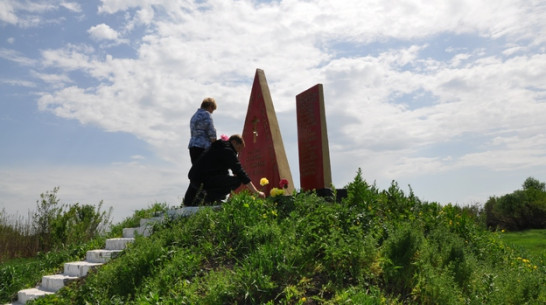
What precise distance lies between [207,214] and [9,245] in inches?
385

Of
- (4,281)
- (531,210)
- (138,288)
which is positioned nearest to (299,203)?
(138,288)

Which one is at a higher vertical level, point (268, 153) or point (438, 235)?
point (268, 153)

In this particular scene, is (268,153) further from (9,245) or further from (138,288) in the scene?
(9,245)

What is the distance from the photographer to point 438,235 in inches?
242

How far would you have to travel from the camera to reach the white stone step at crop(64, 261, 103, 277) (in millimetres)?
7148

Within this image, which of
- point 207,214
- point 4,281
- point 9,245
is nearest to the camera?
point 207,214

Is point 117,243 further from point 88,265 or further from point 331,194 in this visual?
point 331,194

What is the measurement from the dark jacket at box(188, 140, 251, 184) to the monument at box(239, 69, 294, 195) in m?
1.49

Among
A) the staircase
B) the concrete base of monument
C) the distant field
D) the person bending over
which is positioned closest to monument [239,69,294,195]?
the concrete base of monument

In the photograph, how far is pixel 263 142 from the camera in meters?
9.87

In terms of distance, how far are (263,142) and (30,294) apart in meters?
5.04

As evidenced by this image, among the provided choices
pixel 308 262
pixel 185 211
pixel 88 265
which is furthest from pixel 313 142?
pixel 88 265

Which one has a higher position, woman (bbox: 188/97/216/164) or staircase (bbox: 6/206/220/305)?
woman (bbox: 188/97/216/164)

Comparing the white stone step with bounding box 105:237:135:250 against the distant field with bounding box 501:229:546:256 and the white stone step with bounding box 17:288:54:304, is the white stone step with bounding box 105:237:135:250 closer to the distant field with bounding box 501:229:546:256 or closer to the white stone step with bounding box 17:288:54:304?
the white stone step with bounding box 17:288:54:304
